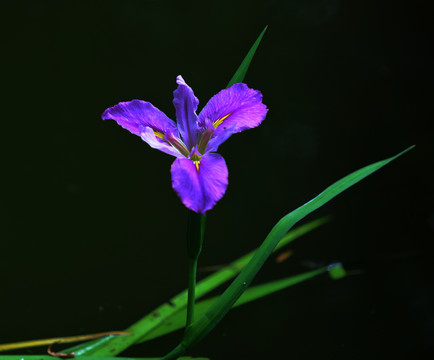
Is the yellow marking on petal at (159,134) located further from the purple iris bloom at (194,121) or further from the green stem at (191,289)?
the green stem at (191,289)

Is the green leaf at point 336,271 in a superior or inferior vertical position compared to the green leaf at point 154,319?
inferior

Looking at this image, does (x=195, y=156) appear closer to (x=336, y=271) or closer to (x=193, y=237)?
(x=193, y=237)

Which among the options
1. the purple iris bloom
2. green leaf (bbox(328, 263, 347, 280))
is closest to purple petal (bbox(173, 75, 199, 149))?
the purple iris bloom

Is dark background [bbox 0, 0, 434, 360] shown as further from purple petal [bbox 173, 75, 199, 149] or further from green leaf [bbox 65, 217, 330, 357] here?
purple petal [bbox 173, 75, 199, 149]

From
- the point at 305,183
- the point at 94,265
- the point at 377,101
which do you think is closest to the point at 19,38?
the point at 94,265

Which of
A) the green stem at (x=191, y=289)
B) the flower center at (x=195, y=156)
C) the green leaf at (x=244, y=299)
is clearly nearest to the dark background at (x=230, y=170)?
the green leaf at (x=244, y=299)

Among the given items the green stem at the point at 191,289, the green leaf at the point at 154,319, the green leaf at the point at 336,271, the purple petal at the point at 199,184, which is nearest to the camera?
the purple petal at the point at 199,184

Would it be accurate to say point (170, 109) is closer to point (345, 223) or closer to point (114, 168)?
point (114, 168)
